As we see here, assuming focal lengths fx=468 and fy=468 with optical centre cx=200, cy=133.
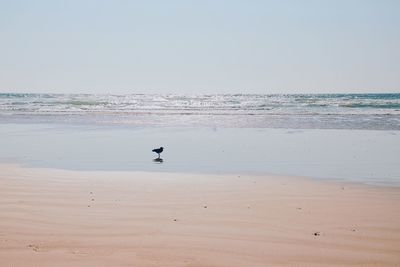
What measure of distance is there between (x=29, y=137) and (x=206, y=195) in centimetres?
1245

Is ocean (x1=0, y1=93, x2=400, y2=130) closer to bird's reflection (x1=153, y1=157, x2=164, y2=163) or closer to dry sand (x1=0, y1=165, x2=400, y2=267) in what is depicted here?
bird's reflection (x1=153, y1=157, x2=164, y2=163)

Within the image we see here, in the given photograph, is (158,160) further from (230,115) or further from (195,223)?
(230,115)

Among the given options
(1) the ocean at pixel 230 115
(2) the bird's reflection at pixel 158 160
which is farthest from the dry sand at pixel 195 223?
(1) the ocean at pixel 230 115

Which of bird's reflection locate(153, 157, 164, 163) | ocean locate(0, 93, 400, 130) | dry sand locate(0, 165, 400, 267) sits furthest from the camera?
ocean locate(0, 93, 400, 130)

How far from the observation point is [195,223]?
5.79 meters

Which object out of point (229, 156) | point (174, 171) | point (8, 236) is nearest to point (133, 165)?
point (174, 171)

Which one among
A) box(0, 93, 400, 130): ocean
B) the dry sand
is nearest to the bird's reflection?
the dry sand

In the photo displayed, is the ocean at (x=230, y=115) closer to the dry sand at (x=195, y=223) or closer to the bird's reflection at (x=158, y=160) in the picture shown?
the bird's reflection at (x=158, y=160)

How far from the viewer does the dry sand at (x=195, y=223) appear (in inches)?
182

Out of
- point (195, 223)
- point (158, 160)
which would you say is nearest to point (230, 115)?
point (158, 160)

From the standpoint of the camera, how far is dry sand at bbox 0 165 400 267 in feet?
15.2

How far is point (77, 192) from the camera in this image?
7.59m

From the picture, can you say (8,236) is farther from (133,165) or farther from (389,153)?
(389,153)

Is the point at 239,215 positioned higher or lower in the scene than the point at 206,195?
lower
